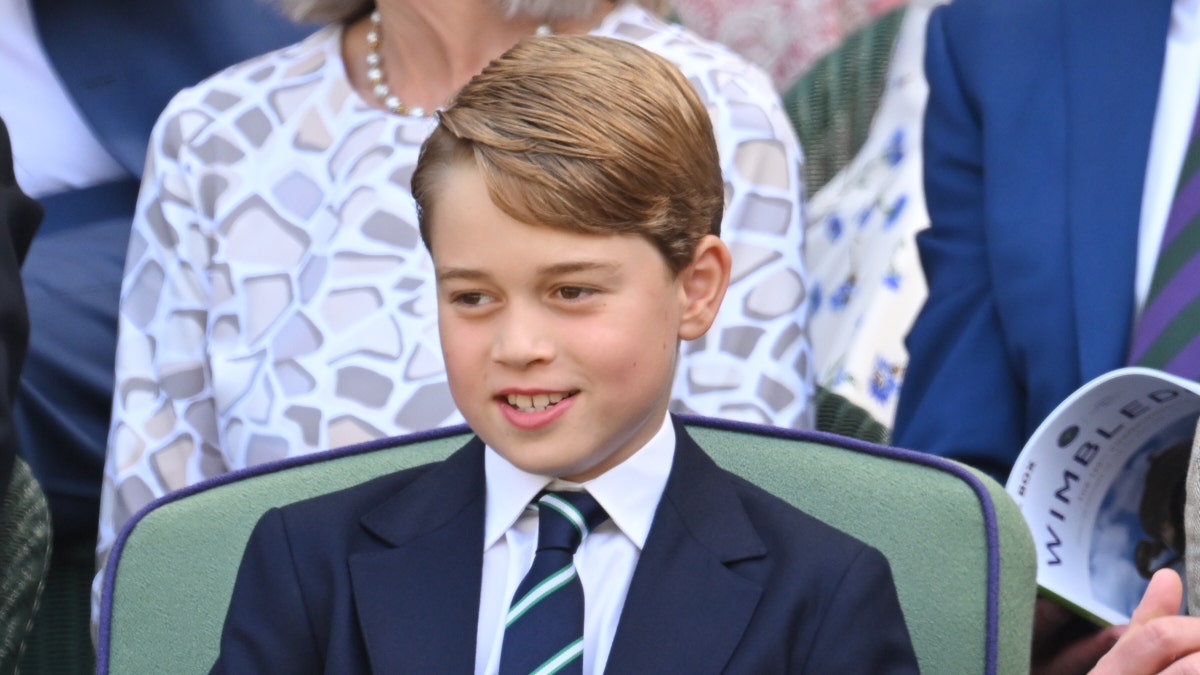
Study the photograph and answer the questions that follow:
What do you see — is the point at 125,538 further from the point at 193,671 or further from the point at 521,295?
the point at 521,295

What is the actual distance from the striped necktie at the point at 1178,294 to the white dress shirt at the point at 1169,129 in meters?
0.03

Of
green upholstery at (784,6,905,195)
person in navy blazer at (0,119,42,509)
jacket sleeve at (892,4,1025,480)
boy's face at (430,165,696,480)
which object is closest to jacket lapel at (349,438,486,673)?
boy's face at (430,165,696,480)

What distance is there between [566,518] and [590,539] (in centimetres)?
3

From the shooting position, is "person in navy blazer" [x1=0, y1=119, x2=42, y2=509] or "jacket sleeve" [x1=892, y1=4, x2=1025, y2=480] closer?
"person in navy blazer" [x1=0, y1=119, x2=42, y2=509]

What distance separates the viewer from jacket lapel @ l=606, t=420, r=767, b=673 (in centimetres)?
133

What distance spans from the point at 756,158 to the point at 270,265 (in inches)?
24.0

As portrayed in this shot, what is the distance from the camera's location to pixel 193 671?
60.4 inches

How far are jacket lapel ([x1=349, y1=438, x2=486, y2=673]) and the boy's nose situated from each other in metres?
0.18

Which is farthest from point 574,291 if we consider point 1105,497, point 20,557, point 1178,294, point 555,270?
point 1178,294

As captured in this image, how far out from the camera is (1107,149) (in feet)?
6.64

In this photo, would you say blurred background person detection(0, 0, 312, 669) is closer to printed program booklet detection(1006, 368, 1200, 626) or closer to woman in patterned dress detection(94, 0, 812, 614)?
woman in patterned dress detection(94, 0, 812, 614)

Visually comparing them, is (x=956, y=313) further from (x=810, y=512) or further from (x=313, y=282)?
(x=313, y=282)

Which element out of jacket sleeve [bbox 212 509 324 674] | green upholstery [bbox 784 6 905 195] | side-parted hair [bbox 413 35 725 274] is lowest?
green upholstery [bbox 784 6 905 195]

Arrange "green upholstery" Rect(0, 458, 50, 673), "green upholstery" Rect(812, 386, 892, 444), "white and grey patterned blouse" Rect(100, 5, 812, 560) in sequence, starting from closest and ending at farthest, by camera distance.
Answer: "green upholstery" Rect(0, 458, 50, 673) → "white and grey patterned blouse" Rect(100, 5, 812, 560) → "green upholstery" Rect(812, 386, 892, 444)
